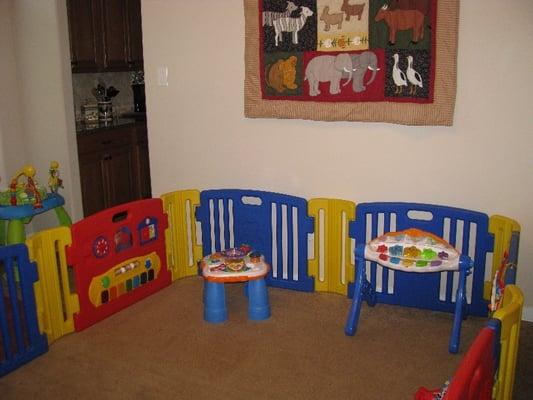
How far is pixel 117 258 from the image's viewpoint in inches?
115

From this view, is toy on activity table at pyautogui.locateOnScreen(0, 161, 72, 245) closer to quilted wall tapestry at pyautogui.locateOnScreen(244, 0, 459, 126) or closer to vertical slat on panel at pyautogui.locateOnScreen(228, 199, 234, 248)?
vertical slat on panel at pyautogui.locateOnScreen(228, 199, 234, 248)

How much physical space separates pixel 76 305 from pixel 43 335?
0.74 feet

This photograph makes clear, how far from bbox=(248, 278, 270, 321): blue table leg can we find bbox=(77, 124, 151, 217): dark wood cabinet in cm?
179

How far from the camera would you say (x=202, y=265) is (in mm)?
2861

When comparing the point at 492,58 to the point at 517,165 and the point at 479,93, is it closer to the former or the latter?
the point at 479,93

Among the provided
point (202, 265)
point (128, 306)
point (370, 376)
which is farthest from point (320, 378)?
point (128, 306)

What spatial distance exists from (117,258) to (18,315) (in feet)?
1.99

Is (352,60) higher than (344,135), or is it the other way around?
(352,60)

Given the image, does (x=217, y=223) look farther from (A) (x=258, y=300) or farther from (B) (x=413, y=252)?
(B) (x=413, y=252)

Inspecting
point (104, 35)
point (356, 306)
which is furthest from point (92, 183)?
point (356, 306)

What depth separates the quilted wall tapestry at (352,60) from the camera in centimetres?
264

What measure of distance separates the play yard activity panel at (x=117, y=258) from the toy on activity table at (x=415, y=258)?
107cm

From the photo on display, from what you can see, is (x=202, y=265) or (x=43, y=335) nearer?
(x=43, y=335)

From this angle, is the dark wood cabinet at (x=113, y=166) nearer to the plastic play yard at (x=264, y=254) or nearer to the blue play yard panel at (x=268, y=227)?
the plastic play yard at (x=264, y=254)
